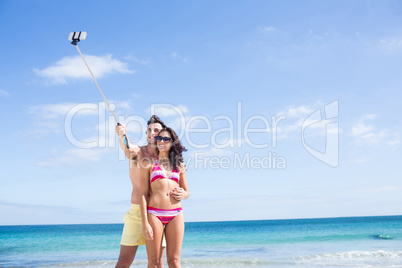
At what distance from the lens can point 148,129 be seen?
430 cm

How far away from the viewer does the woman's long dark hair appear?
4004 mm

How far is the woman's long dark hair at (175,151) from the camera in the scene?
13.1 feet

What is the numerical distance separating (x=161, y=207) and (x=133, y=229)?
0.57 m

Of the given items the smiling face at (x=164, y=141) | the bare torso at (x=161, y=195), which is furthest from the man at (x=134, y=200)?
the bare torso at (x=161, y=195)

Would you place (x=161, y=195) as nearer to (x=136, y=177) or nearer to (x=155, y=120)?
(x=136, y=177)

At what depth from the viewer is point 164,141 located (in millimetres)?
3971

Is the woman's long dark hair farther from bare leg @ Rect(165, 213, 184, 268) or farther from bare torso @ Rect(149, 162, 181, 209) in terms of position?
bare leg @ Rect(165, 213, 184, 268)

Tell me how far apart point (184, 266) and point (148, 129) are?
7.72m

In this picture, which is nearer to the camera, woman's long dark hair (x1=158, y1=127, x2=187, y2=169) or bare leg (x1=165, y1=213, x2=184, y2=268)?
bare leg (x1=165, y1=213, x2=184, y2=268)

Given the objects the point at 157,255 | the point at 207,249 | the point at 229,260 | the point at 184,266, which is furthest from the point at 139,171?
the point at 207,249

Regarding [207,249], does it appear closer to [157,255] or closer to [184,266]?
[184,266]

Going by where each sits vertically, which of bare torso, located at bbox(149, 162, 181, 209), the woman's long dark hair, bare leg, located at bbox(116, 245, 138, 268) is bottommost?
bare leg, located at bbox(116, 245, 138, 268)

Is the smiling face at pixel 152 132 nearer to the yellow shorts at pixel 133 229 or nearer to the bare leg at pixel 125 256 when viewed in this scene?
the yellow shorts at pixel 133 229

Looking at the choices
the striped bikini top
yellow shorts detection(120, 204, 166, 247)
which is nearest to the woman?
the striped bikini top
